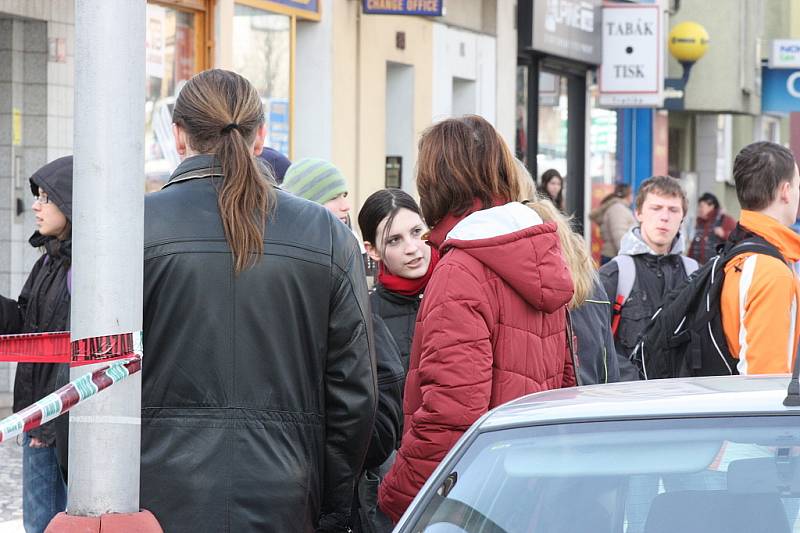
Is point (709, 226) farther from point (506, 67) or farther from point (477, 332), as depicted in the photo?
point (477, 332)

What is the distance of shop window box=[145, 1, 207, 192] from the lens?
11.5 m

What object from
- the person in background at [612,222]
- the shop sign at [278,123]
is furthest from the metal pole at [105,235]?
the person in background at [612,222]

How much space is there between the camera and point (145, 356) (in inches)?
144

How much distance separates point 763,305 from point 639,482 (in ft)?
7.90

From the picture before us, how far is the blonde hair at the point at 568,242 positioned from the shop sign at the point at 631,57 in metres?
17.0

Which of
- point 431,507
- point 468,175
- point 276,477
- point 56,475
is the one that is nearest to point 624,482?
point 431,507

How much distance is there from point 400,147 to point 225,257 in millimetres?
12412

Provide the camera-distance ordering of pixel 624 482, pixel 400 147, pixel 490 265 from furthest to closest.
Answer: pixel 400 147
pixel 490 265
pixel 624 482

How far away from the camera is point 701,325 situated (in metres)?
5.52

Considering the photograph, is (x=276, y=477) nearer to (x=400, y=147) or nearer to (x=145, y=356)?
(x=145, y=356)

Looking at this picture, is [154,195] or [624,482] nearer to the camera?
[624,482]

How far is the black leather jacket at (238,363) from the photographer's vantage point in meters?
3.59

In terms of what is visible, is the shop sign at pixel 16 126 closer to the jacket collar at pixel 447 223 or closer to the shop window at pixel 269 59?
the shop window at pixel 269 59

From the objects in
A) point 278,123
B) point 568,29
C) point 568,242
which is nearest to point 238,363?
point 568,242
